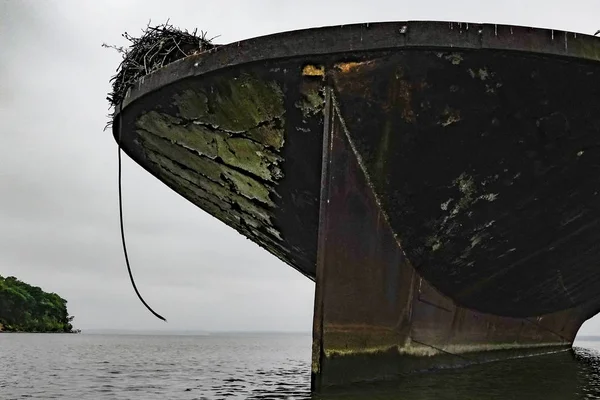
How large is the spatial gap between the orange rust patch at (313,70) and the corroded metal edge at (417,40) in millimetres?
81

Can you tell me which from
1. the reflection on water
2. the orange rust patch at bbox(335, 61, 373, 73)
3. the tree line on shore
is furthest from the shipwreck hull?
the tree line on shore

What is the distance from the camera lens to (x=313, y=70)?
4.20 m

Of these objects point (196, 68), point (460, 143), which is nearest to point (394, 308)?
point (460, 143)

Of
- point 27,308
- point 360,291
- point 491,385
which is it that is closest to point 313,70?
point 360,291

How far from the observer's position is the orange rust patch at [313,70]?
13.7 ft

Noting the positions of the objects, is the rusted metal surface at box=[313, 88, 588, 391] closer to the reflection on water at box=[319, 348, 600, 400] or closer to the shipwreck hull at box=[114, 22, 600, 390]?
the shipwreck hull at box=[114, 22, 600, 390]

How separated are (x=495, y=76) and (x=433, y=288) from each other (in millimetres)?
2322

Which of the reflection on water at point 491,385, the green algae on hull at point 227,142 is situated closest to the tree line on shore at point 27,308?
the green algae on hull at point 227,142

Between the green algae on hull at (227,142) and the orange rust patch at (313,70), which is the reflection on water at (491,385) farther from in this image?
the orange rust patch at (313,70)

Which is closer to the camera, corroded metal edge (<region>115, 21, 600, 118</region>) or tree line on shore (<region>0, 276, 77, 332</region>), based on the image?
corroded metal edge (<region>115, 21, 600, 118</region>)

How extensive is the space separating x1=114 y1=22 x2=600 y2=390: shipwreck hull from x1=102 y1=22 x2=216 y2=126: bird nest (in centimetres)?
22

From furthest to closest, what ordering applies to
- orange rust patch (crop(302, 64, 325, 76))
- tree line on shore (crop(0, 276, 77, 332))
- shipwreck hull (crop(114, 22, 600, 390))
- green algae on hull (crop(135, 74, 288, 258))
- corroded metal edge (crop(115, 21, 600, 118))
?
tree line on shore (crop(0, 276, 77, 332)), green algae on hull (crop(135, 74, 288, 258)), orange rust patch (crop(302, 64, 325, 76)), shipwreck hull (crop(114, 22, 600, 390)), corroded metal edge (crop(115, 21, 600, 118))

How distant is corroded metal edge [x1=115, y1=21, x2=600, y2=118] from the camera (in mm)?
3879

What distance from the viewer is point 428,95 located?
4.23 m
